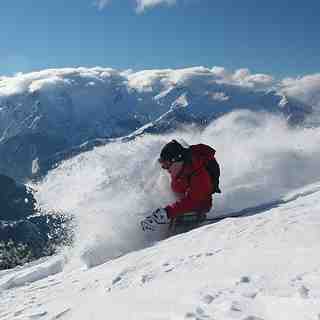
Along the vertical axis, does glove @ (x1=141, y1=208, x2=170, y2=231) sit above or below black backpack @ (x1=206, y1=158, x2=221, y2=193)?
below

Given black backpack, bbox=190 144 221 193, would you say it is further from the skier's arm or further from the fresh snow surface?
the fresh snow surface

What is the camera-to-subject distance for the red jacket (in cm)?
1258

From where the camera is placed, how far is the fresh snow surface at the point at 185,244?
636 cm

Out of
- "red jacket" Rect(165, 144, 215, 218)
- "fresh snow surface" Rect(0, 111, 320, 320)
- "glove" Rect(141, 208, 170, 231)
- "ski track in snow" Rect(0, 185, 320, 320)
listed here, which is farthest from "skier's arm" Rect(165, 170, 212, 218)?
"ski track in snow" Rect(0, 185, 320, 320)

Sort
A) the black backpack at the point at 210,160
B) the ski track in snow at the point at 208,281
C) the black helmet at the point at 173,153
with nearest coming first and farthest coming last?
the ski track in snow at the point at 208,281, the black helmet at the point at 173,153, the black backpack at the point at 210,160

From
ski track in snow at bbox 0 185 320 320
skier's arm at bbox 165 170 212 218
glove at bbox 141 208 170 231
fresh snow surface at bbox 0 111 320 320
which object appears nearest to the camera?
ski track in snow at bbox 0 185 320 320

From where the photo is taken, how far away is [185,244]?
1003cm

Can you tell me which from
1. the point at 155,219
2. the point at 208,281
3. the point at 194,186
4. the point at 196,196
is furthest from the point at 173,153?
the point at 208,281

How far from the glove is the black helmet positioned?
124cm

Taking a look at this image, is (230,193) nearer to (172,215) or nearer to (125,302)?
(172,215)

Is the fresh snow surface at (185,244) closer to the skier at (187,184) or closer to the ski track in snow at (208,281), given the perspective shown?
the ski track in snow at (208,281)

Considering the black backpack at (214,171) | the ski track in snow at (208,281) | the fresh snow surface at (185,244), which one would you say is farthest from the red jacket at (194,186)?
the ski track in snow at (208,281)

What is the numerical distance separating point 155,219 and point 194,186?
45.9 inches

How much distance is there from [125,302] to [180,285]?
760mm
